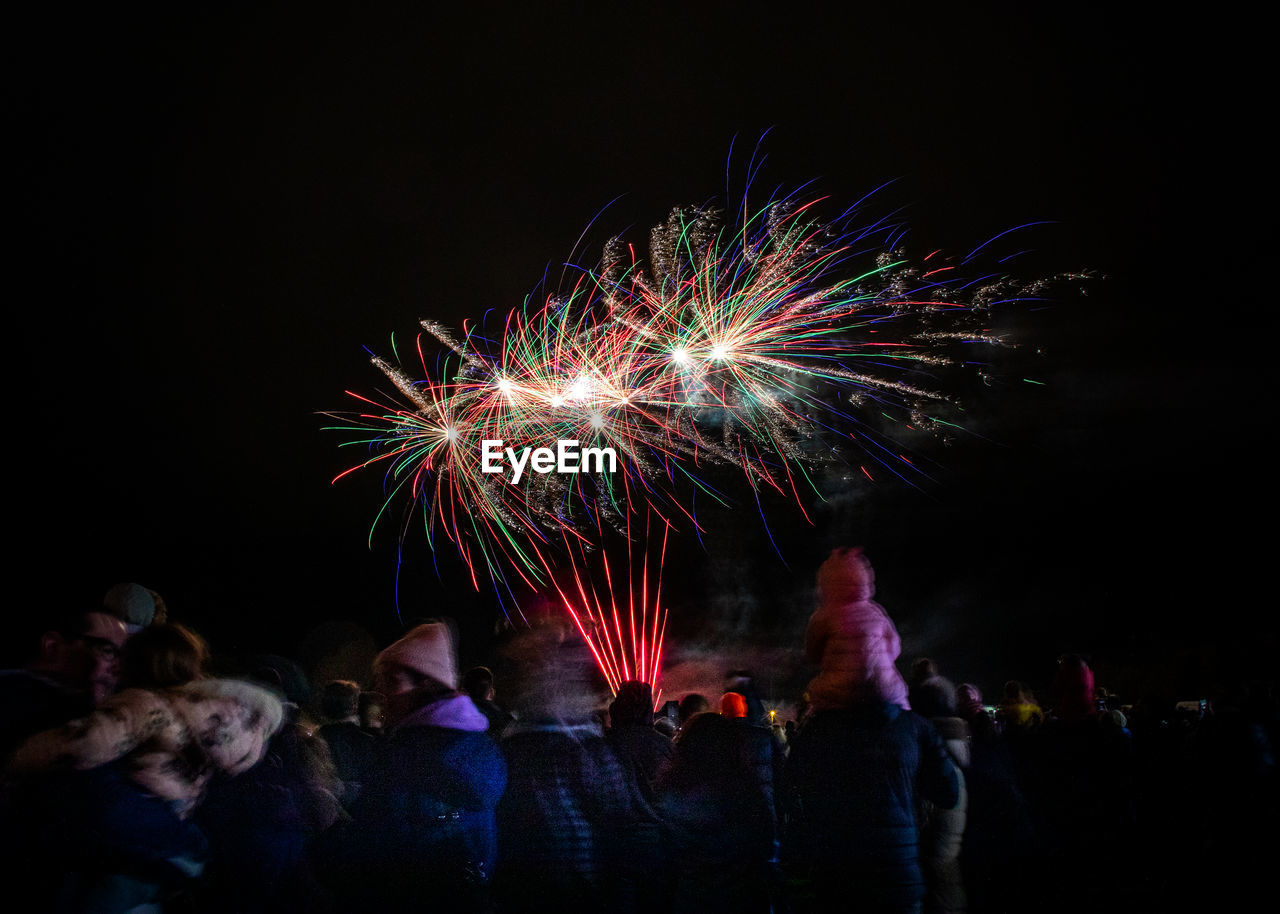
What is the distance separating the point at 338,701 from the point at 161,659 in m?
1.99

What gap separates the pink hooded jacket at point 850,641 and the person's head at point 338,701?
273 centimetres

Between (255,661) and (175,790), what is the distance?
1010 millimetres

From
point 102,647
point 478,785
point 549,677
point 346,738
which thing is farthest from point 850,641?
point 102,647

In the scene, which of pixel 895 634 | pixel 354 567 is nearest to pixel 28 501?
pixel 354 567

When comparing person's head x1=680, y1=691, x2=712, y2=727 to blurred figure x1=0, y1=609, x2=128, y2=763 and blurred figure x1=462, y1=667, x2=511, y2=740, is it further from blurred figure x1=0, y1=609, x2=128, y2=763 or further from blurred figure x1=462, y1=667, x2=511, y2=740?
blurred figure x1=0, y1=609, x2=128, y2=763

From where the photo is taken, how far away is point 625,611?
4109cm

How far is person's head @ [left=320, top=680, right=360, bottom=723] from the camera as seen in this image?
5.31m

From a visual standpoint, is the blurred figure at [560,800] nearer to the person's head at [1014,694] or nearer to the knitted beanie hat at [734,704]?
the knitted beanie hat at [734,704]

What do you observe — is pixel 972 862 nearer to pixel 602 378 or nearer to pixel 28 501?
pixel 602 378

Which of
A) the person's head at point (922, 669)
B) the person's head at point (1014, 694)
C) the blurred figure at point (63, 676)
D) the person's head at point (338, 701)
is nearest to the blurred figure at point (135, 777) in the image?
the blurred figure at point (63, 676)

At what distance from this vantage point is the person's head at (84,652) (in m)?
3.98

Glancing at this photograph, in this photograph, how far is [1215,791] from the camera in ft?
22.8

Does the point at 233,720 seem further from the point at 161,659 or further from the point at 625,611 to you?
the point at 625,611

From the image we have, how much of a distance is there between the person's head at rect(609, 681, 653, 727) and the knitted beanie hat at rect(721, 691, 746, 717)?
42cm
